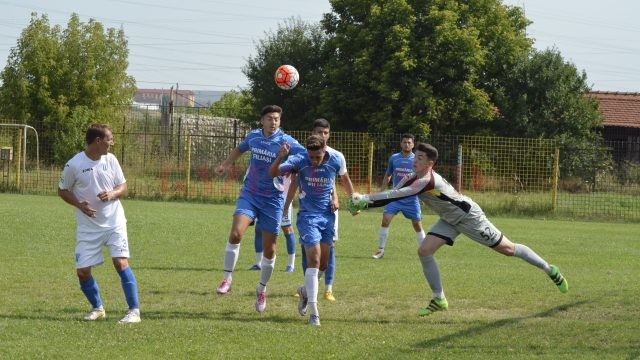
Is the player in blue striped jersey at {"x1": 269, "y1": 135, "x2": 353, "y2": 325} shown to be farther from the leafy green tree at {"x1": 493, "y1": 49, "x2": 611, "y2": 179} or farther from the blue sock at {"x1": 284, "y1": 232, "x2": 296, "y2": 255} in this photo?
the leafy green tree at {"x1": 493, "y1": 49, "x2": 611, "y2": 179}

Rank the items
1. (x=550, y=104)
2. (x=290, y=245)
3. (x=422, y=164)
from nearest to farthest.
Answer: (x=422, y=164), (x=290, y=245), (x=550, y=104)

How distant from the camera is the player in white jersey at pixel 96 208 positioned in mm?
8953

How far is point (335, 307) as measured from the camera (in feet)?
33.6

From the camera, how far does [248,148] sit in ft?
36.1

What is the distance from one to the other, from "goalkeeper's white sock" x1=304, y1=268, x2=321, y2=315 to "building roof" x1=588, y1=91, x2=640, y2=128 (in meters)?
42.0

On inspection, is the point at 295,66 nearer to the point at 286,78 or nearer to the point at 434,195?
the point at 286,78

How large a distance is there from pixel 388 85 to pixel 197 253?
27.1 m

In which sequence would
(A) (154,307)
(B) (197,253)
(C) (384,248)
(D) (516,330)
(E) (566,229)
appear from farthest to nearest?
(E) (566,229), (C) (384,248), (B) (197,253), (A) (154,307), (D) (516,330)

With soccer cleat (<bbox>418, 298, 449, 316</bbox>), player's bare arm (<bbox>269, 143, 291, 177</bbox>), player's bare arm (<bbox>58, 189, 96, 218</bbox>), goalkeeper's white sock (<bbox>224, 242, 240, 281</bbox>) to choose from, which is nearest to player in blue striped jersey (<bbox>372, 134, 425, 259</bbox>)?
goalkeeper's white sock (<bbox>224, 242, 240, 281</bbox>)

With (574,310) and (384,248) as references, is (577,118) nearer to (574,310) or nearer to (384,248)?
(384,248)

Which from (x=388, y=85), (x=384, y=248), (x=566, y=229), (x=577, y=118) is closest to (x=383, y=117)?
(x=388, y=85)

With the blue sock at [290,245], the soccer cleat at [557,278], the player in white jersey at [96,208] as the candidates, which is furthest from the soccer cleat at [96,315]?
the soccer cleat at [557,278]

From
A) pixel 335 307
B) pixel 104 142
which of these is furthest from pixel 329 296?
pixel 104 142

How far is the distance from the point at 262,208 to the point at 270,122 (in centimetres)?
101
